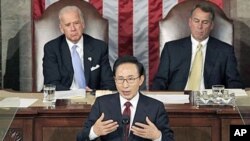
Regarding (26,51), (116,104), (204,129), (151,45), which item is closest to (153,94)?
(204,129)

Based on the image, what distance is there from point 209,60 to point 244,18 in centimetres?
105

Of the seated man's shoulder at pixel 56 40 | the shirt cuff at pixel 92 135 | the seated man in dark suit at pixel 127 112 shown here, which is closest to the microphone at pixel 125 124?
the seated man in dark suit at pixel 127 112

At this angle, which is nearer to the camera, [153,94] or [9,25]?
[153,94]

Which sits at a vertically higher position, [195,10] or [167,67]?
[195,10]

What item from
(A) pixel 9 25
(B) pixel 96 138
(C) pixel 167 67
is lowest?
(B) pixel 96 138

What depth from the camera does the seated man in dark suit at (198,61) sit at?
4.91 m

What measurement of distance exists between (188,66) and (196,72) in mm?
76

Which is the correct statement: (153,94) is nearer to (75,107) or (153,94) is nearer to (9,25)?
(75,107)

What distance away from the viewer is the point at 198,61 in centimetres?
504

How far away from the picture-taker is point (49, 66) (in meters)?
4.96

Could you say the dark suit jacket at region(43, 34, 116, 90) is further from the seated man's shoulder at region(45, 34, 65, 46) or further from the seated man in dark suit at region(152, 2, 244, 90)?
the seated man in dark suit at region(152, 2, 244, 90)

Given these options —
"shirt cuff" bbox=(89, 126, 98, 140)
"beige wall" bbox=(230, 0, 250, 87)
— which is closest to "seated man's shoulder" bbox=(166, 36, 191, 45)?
"beige wall" bbox=(230, 0, 250, 87)

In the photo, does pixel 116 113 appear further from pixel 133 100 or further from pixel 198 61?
pixel 198 61

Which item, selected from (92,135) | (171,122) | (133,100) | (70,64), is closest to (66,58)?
(70,64)
